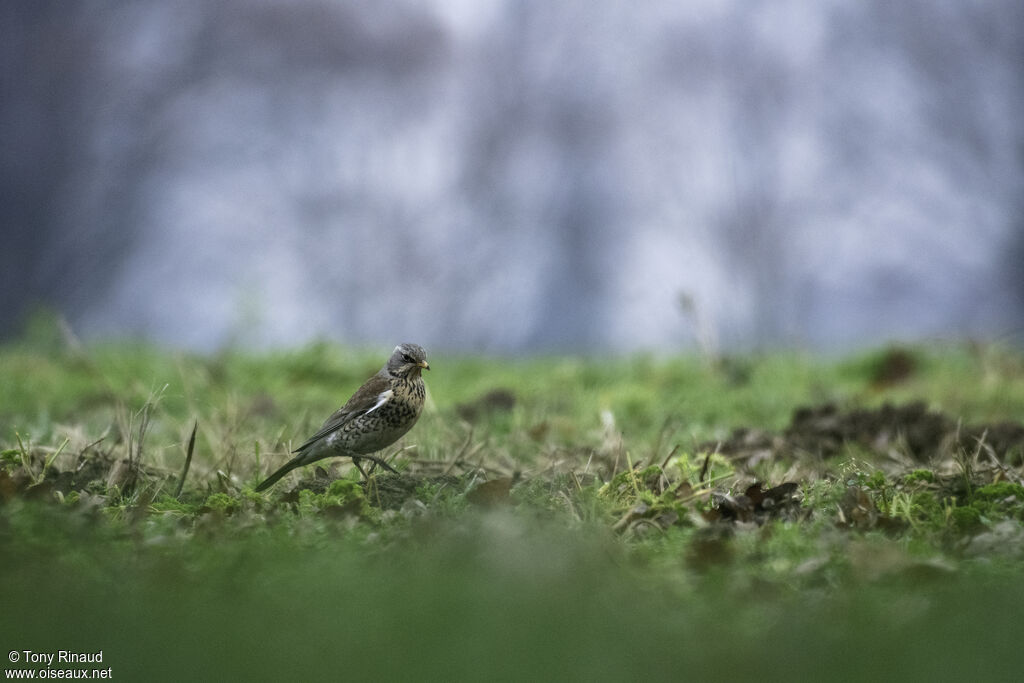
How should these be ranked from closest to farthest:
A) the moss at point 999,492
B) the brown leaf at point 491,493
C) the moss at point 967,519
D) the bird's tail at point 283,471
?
the moss at point 967,519
the moss at point 999,492
the brown leaf at point 491,493
the bird's tail at point 283,471

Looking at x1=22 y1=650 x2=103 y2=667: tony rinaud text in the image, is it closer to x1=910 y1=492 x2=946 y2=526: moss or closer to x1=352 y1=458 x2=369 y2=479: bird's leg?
x1=352 y1=458 x2=369 y2=479: bird's leg

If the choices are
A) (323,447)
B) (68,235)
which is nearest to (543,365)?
(323,447)

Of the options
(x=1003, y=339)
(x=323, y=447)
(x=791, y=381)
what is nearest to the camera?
(x=323, y=447)

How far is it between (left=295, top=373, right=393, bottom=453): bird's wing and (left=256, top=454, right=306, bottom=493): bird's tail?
2.2 inches

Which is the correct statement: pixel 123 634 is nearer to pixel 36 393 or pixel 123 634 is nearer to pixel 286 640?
pixel 286 640

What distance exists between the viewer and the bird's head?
4.83m

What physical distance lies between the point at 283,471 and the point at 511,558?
1.80m

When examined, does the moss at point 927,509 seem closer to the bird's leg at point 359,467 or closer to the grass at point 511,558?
the grass at point 511,558

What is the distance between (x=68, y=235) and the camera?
462 inches

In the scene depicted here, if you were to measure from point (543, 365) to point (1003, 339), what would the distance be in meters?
4.29

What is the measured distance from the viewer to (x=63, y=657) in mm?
2012

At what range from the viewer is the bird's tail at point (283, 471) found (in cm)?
409

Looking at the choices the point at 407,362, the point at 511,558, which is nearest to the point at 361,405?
the point at 407,362

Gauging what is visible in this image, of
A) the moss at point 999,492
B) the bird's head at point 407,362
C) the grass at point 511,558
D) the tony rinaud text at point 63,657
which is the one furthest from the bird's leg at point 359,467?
the moss at point 999,492
